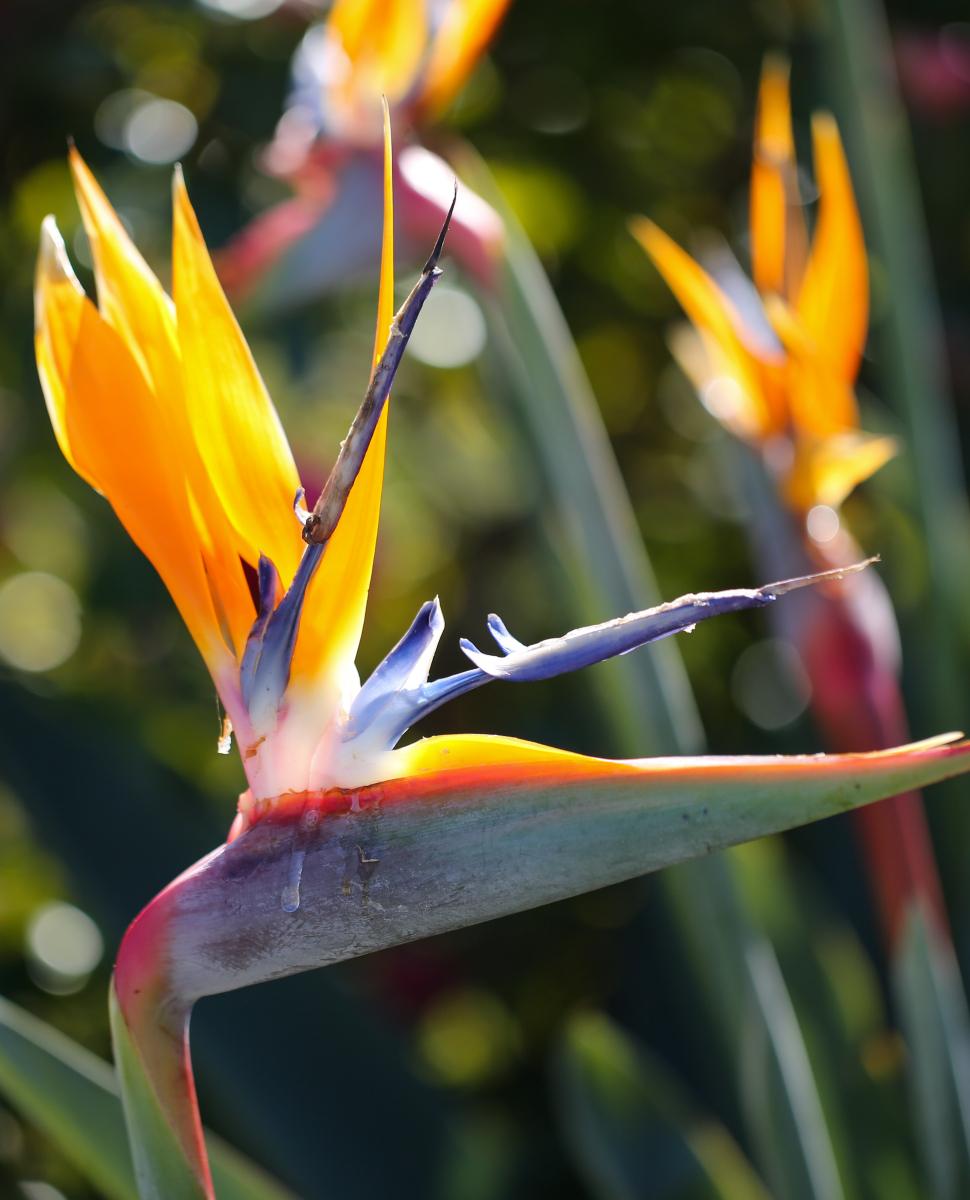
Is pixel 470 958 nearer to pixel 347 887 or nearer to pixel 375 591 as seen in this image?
pixel 375 591

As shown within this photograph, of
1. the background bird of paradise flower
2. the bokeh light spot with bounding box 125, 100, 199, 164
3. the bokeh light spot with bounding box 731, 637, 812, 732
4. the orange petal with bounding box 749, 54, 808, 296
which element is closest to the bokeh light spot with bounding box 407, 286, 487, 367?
the background bird of paradise flower

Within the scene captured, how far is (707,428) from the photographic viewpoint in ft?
4.09

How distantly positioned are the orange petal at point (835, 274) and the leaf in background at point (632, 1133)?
1.38 ft

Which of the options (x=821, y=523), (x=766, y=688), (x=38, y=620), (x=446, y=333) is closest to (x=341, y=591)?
(x=821, y=523)

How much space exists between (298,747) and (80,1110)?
0.77 ft

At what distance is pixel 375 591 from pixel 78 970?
0.46m

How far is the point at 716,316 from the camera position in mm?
598

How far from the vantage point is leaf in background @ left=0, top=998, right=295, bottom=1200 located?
43cm

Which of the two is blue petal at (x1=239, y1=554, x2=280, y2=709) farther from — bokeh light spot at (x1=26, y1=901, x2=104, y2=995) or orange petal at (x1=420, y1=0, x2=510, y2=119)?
bokeh light spot at (x1=26, y1=901, x2=104, y2=995)

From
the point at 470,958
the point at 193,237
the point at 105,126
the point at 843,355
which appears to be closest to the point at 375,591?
the point at 470,958

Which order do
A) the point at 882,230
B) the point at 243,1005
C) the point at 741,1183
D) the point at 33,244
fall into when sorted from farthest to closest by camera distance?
the point at 33,244 < the point at 882,230 < the point at 243,1005 < the point at 741,1183

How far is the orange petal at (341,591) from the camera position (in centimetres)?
33

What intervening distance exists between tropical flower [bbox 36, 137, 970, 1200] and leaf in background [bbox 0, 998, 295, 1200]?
0.49 ft

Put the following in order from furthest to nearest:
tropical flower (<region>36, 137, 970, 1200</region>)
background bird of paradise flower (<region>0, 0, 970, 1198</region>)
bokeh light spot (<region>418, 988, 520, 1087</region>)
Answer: bokeh light spot (<region>418, 988, 520, 1087</region>) < background bird of paradise flower (<region>0, 0, 970, 1198</region>) < tropical flower (<region>36, 137, 970, 1200</region>)
